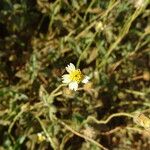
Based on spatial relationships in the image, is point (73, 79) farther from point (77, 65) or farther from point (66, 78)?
point (77, 65)

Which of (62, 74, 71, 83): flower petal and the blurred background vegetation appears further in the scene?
the blurred background vegetation

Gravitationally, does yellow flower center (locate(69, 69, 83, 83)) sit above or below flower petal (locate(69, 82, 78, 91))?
above

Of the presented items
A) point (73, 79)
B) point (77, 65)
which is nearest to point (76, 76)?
point (73, 79)

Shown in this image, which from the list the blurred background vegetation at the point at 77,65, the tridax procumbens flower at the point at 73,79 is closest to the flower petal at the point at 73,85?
the tridax procumbens flower at the point at 73,79

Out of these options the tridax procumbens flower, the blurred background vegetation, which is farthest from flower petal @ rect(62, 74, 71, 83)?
the blurred background vegetation

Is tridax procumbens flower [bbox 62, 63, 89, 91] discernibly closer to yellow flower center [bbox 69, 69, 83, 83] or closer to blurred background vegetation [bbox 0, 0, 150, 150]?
yellow flower center [bbox 69, 69, 83, 83]

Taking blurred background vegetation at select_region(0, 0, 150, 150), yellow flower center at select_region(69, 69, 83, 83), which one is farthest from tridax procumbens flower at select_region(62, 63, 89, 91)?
blurred background vegetation at select_region(0, 0, 150, 150)

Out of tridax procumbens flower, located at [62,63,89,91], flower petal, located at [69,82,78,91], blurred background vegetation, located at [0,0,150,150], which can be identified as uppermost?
blurred background vegetation, located at [0,0,150,150]

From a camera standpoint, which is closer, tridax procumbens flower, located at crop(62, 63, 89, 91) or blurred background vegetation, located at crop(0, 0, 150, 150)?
tridax procumbens flower, located at crop(62, 63, 89, 91)

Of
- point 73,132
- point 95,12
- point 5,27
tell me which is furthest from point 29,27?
point 73,132

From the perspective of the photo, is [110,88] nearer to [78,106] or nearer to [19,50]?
[78,106]

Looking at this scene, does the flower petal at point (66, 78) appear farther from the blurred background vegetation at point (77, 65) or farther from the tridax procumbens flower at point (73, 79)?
the blurred background vegetation at point (77, 65)
